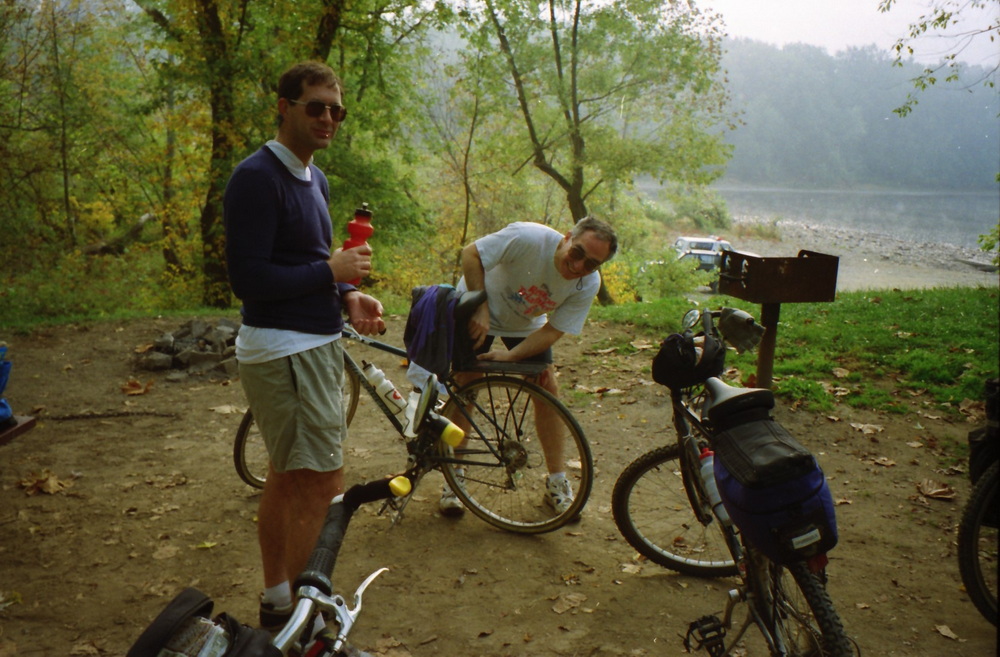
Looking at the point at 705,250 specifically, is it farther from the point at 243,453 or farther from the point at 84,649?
the point at 84,649

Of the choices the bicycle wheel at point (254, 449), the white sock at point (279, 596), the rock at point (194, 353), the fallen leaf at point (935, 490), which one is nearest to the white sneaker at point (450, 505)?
the bicycle wheel at point (254, 449)

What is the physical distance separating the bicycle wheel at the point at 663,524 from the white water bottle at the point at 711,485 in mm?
316

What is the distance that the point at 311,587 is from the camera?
3.66ft

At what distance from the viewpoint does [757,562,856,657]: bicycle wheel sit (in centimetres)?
212

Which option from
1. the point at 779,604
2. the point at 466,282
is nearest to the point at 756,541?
the point at 779,604

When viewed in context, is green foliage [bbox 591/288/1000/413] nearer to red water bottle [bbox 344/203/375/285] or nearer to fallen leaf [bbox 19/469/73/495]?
red water bottle [bbox 344/203/375/285]

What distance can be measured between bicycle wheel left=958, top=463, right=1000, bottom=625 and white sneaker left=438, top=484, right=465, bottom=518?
248 centimetres

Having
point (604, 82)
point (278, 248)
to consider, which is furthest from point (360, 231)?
point (604, 82)

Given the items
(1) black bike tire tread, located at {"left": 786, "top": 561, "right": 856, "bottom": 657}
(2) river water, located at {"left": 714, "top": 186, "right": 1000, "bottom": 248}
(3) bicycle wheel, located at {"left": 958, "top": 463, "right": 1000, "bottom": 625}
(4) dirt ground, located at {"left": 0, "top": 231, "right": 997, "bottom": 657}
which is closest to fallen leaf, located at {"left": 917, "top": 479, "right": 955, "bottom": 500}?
(4) dirt ground, located at {"left": 0, "top": 231, "right": 997, "bottom": 657}

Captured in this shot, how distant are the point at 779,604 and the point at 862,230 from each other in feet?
149

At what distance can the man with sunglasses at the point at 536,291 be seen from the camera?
355cm

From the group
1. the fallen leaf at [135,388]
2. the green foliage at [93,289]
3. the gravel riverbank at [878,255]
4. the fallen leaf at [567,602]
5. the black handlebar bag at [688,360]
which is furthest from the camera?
the gravel riverbank at [878,255]

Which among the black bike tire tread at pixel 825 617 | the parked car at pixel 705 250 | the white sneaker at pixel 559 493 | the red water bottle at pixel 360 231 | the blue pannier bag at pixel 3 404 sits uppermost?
the red water bottle at pixel 360 231

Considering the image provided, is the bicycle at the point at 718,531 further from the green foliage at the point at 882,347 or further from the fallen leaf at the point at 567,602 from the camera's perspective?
the green foliage at the point at 882,347
